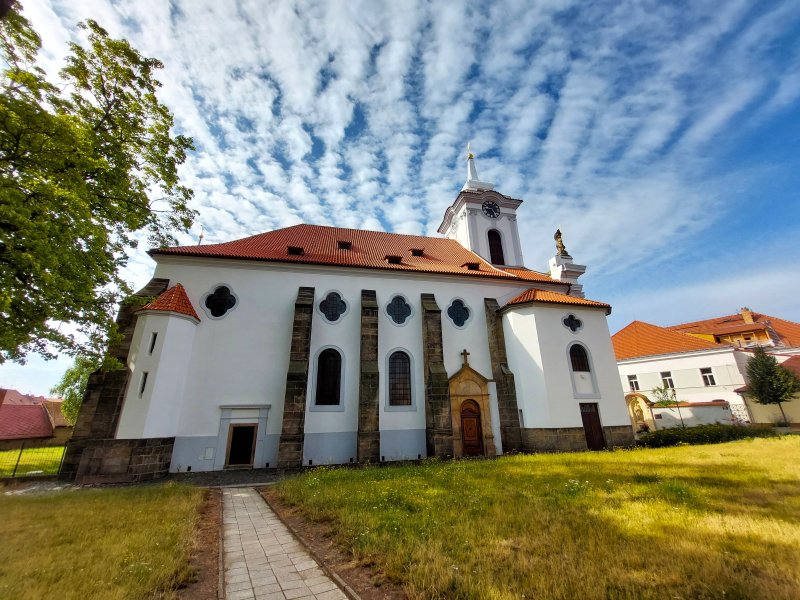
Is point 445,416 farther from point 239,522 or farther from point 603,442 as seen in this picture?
point 239,522

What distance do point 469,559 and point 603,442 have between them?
1588 centimetres

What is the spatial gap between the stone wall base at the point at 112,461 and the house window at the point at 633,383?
125ft

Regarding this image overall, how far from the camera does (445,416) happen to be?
50.4 feet

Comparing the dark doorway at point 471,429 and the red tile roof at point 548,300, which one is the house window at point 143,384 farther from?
the red tile roof at point 548,300

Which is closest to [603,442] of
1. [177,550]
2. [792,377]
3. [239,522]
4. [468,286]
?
[468,286]

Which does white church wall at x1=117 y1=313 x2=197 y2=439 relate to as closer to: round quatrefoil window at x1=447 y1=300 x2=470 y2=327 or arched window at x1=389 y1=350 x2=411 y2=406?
arched window at x1=389 y1=350 x2=411 y2=406

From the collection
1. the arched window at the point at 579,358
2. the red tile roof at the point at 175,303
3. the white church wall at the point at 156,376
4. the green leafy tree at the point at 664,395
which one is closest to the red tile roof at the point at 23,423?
the white church wall at the point at 156,376

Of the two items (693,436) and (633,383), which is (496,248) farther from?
(633,383)

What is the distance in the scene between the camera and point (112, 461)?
39.2 feet

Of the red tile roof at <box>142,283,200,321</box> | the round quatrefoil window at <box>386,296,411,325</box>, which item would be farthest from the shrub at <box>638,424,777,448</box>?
A: the red tile roof at <box>142,283,200,321</box>

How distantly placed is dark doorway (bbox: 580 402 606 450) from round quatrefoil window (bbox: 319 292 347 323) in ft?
44.3

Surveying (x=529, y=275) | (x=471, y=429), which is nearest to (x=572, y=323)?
(x=529, y=275)

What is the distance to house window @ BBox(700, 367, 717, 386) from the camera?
28.5 meters

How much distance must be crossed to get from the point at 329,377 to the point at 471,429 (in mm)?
7625
